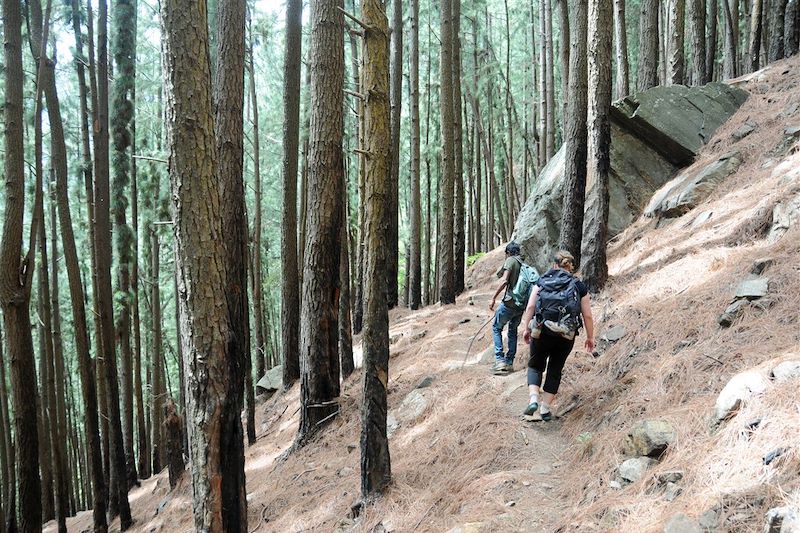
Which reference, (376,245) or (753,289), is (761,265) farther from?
(376,245)

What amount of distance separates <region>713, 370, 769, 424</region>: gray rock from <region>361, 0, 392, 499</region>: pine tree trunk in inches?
108

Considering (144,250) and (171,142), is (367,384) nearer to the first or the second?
(171,142)

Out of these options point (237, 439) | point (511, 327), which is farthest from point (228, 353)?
point (511, 327)

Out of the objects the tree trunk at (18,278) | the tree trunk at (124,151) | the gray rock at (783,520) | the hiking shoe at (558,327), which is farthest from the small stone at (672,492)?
the tree trunk at (124,151)

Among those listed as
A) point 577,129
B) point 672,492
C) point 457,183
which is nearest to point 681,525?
point 672,492

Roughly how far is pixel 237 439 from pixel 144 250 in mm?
11406

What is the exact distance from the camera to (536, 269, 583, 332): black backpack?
18.8ft

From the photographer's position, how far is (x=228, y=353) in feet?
14.6

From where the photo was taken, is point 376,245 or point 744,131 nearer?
point 376,245

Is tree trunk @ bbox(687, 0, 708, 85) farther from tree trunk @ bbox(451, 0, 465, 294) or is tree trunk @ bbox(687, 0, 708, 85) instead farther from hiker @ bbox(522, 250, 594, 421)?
hiker @ bbox(522, 250, 594, 421)

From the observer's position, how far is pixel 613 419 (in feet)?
17.0

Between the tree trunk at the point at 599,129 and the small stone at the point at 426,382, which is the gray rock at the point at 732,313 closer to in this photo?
the tree trunk at the point at 599,129

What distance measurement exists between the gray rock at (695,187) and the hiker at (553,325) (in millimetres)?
4993

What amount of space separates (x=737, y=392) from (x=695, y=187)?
687cm
